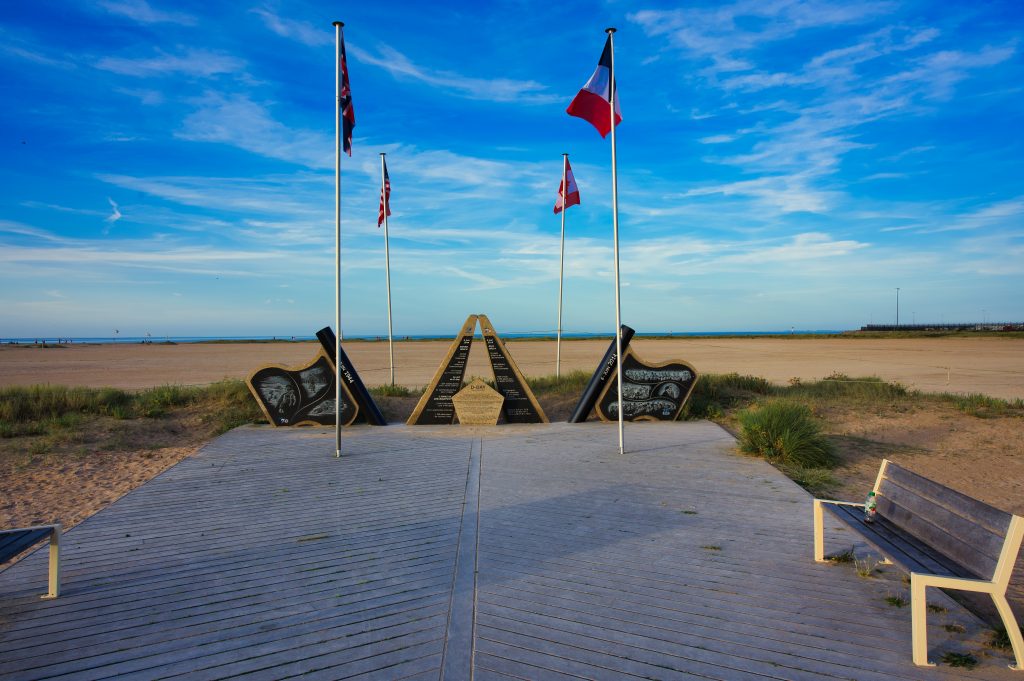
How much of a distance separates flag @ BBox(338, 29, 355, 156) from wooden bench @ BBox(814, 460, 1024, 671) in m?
7.72

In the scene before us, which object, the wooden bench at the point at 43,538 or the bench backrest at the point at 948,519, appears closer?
the bench backrest at the point at 948,519

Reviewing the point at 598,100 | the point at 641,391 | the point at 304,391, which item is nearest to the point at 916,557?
the point at 598,100

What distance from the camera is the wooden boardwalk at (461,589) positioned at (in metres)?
3.29

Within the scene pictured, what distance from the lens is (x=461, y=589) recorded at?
4152mm

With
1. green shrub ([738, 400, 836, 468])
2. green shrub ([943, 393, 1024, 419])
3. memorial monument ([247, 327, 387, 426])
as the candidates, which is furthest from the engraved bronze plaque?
green shrub ([943, 393, 1024, 419])

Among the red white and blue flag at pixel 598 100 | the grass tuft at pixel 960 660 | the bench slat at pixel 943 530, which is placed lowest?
the grass tuft at pixel 960 660

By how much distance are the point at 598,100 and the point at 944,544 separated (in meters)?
6.59

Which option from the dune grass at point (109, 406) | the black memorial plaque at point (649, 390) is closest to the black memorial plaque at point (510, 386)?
the black memorial plaque at point (649, 390)

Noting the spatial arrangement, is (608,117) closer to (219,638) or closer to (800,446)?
(800,446)

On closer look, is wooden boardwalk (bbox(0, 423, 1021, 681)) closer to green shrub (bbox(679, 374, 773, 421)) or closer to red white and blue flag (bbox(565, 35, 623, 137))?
red white and blue flag (bbox(565, 35, 623, 137))

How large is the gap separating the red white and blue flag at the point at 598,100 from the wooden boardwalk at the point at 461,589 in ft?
15.9

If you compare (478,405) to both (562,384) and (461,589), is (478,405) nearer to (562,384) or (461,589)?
(562,384)

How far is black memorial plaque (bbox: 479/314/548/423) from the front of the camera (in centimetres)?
1117

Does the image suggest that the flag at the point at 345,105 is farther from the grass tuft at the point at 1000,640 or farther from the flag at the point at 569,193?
the grass tuft at the point at 1000,640
